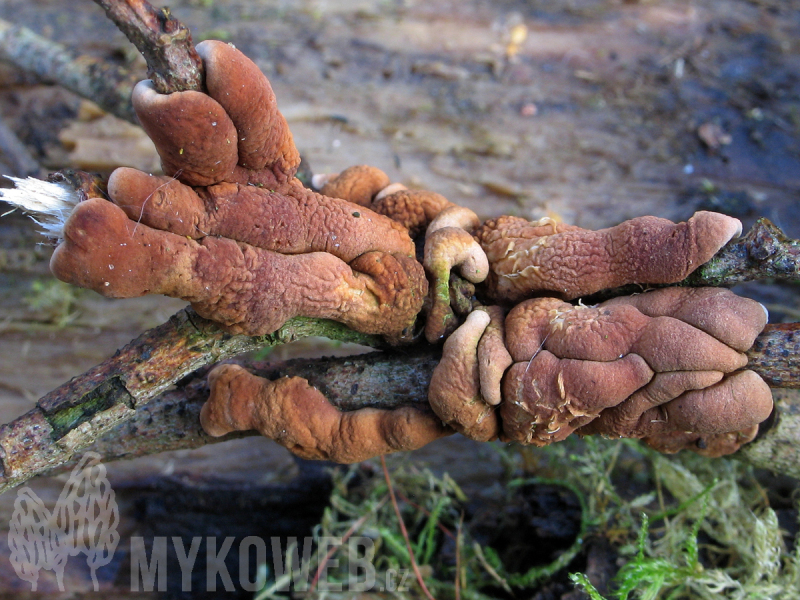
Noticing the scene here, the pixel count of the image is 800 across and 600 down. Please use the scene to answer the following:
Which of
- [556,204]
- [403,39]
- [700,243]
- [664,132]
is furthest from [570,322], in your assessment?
[403,39]

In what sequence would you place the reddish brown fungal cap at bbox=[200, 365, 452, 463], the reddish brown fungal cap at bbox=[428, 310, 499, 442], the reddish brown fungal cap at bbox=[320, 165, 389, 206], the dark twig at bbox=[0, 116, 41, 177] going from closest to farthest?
the reddish brown fungal cap at bbox=[428, 310, 499, 442] → the reddish brown fungal cap at bbox=[200, 365, 452, 463] → the reddish brown fungal cap at bbox=[320, 165, 389, 206] → the dark twig at bbox=[0, 116, 41, 177]

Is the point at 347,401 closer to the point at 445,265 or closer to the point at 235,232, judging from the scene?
the point at 445,265

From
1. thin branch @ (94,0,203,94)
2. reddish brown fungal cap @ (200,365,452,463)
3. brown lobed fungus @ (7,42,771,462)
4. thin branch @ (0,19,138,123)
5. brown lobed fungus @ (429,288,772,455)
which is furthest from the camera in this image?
thin branch @ (0,19,138,123)

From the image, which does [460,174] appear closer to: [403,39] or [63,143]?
[403,39]

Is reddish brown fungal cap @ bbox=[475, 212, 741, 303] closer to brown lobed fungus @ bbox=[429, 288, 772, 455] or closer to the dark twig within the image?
brown lobed fungus @ bbox=[429, 288, 772, 455]

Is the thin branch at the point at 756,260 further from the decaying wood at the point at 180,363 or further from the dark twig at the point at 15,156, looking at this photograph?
the dark twig at the point at 15,156

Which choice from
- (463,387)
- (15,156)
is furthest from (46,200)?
(15,156)

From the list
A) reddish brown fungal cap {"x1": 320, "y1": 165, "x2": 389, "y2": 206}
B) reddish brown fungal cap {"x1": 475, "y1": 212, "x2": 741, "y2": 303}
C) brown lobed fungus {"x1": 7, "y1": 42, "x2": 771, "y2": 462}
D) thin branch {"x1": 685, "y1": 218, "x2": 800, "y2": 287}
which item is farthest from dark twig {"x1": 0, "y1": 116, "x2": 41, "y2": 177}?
thin branch {"x1": 685, "y1": 218, "x2": 800, "y2": 287}

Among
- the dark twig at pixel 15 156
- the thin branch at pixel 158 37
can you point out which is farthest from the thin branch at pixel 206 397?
the dark twig at pixel 15 156
